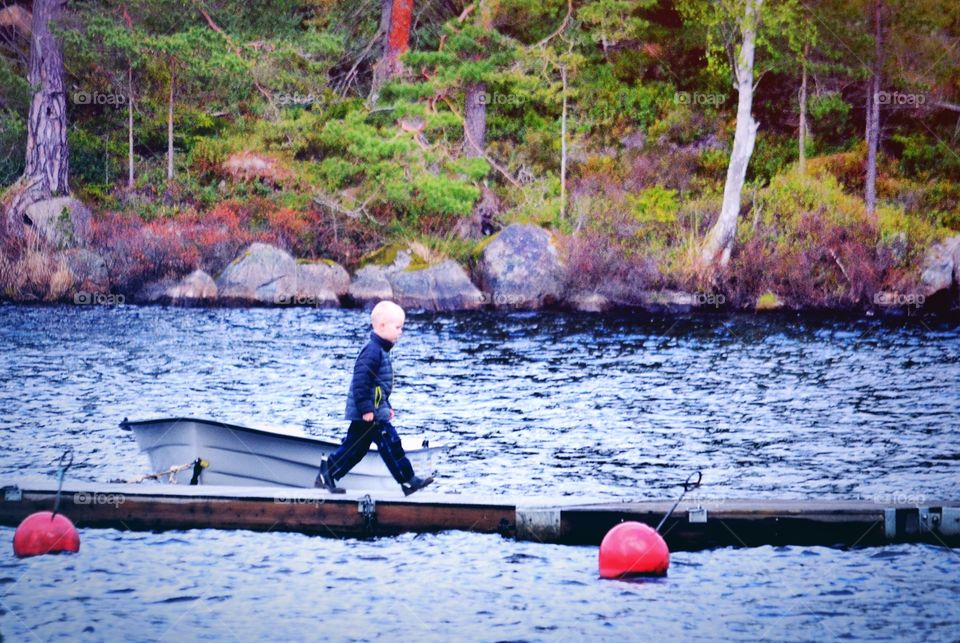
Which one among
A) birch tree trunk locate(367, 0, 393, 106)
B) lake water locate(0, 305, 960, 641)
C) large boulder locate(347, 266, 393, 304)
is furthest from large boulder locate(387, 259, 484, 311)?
birch tree trunk locate(367, 0, 393, 106)

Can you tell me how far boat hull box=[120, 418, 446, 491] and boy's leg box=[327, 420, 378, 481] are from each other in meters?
0.69

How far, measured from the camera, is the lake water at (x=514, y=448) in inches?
351

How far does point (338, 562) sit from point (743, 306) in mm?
22344

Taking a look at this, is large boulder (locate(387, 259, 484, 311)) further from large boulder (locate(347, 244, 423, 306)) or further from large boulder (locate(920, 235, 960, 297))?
large boulder (locate(920, 235, 960, 297))

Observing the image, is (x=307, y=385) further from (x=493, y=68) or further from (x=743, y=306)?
(x=493, y=68)

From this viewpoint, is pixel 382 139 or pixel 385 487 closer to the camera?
pixel 385 487

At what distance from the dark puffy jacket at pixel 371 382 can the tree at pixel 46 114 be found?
26.1 m

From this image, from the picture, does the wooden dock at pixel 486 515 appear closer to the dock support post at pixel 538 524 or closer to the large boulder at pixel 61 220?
the dock support post at pixel 538 524

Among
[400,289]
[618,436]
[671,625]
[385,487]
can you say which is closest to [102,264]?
[400,289]

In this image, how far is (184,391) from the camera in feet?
63.0

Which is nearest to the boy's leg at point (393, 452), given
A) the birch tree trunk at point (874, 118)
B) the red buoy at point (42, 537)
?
the red buoy at point (42, 537)

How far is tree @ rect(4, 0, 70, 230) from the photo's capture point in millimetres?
34406

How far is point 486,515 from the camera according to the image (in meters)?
10.0

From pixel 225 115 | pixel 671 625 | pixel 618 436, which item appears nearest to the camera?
pixel 671 625
